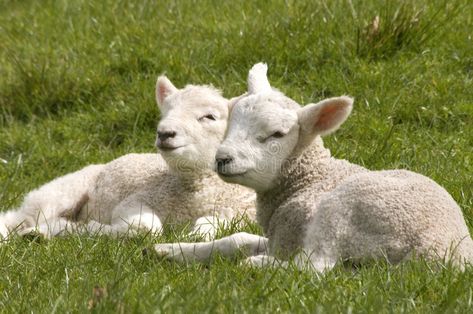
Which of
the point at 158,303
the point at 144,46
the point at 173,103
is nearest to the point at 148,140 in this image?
the point at 144,46

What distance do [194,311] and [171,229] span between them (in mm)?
2347

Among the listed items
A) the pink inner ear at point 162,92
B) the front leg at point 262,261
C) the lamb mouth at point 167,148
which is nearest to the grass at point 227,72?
the lamb mouth at point 167,148

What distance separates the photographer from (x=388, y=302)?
4.35 m

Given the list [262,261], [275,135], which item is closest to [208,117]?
[275,135]

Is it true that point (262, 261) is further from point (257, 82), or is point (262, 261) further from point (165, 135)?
point (165, 135)

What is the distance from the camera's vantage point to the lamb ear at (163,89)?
7129mm

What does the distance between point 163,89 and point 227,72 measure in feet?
6.30

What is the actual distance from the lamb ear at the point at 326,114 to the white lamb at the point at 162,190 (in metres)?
1.13

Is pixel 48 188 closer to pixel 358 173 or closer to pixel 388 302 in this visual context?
pixel 358 173

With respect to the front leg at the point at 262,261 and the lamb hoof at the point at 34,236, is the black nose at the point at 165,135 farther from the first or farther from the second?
the front leg at the point at 262,261

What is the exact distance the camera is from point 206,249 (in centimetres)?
533

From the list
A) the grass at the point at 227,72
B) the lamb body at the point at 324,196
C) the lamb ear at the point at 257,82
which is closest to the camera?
the lamb body at the point at 324,196

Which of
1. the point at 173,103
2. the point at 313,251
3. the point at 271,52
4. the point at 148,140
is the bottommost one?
the point at 148,140

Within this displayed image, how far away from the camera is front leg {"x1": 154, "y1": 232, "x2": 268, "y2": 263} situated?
5.30 metres
